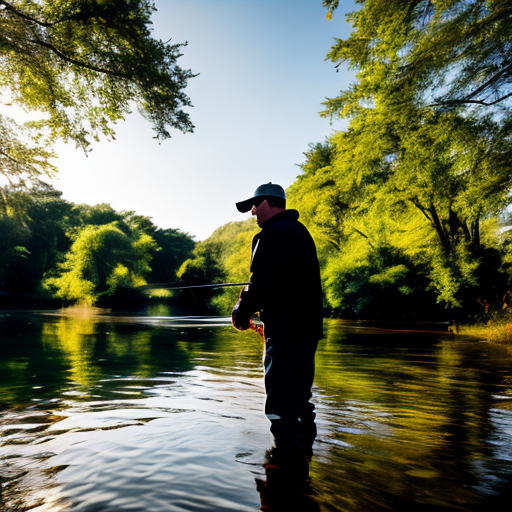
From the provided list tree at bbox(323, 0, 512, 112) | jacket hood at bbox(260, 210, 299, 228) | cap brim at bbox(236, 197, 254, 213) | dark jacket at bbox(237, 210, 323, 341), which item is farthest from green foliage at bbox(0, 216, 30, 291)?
dark jacket at bbox(237, 210, 323, 341)

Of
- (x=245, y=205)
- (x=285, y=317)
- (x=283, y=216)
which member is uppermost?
(x=245, y=205)

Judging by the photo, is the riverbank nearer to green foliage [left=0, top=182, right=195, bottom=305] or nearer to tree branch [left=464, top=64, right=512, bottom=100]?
tree branch [left=464, top=64, right=512, bottom=100]

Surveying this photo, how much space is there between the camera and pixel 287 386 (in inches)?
140

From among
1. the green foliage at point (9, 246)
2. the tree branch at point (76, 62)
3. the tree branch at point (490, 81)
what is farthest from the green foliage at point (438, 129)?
the green foliage at point (9, 246)

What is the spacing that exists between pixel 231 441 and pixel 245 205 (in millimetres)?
2090

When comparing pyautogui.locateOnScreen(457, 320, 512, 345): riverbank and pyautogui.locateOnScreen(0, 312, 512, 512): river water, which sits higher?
pyautogui.locateOnScreen(457, 320, 512, 345): riverbank

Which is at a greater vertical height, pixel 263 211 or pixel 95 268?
pixel 95 268

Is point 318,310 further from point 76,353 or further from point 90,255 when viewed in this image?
point 90,255

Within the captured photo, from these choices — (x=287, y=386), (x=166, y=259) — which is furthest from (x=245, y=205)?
(x=166, y=259)

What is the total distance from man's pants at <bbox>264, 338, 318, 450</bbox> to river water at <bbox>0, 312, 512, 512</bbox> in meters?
0.28

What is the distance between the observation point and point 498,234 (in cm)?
2048

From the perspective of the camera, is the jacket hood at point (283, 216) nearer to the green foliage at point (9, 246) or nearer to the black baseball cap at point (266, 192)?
the black baseball cap at point (266, 192)

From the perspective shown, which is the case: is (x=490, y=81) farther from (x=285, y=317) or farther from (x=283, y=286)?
(x=285, y=317)

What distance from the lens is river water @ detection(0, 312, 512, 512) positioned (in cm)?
281
